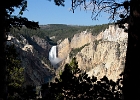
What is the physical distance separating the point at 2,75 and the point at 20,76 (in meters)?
24.9

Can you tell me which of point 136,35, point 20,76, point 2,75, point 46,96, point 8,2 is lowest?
point 20,76

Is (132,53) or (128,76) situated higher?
(132,53)

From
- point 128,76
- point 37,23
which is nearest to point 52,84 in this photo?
point 37,23

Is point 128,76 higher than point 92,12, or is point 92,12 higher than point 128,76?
point 92,12

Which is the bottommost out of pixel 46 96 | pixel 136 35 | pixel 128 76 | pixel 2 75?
pixel 46 96

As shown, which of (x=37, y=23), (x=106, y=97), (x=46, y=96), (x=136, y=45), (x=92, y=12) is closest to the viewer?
(x=136, y=45)

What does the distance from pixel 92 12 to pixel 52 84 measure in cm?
271

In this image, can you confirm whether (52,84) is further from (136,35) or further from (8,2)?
(136,35)

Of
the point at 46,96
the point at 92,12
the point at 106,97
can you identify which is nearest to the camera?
the point at 92,12

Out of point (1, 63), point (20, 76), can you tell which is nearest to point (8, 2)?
point (1, 63)

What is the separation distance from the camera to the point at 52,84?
684cm

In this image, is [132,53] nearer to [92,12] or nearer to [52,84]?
[92,12]

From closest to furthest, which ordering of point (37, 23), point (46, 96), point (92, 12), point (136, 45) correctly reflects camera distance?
point (136, 45) < point (92, 12) < point (46, 96) < point (37, 23)

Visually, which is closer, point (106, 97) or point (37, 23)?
point (106, 97)
